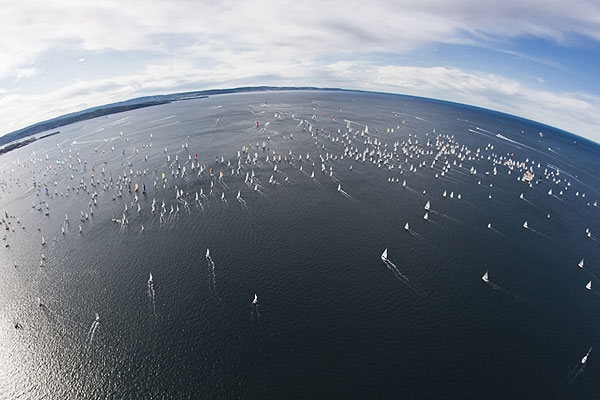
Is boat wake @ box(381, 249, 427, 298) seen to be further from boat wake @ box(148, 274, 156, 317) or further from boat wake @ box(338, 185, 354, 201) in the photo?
boat wake @ box(148, 274, 156, 317)

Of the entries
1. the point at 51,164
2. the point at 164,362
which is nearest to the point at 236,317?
the point at 164,362

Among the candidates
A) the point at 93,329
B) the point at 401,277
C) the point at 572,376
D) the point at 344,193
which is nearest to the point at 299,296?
the point at 401,277

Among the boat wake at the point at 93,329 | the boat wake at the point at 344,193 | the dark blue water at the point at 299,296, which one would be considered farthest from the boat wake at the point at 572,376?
the boat wake at the point at 93,329

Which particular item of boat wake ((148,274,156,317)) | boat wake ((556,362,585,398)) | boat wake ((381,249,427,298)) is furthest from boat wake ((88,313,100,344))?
boat wake ((556,362,585,398))

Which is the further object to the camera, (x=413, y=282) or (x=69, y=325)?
(x=413, y=282)

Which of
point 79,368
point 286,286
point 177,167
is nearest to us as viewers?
point 79,368

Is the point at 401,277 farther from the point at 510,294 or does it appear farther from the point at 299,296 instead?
the point at 299,296

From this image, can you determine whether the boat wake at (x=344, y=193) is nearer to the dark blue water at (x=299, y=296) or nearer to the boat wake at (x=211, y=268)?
the dark blue water at (x=299, y=296)

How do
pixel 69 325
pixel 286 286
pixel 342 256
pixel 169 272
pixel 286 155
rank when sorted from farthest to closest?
pixel 286 155 → pixel 342 256 → pixel 169 272 → pixel 286 286 → pixel 69 325

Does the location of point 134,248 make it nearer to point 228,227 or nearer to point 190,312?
point 228,227
